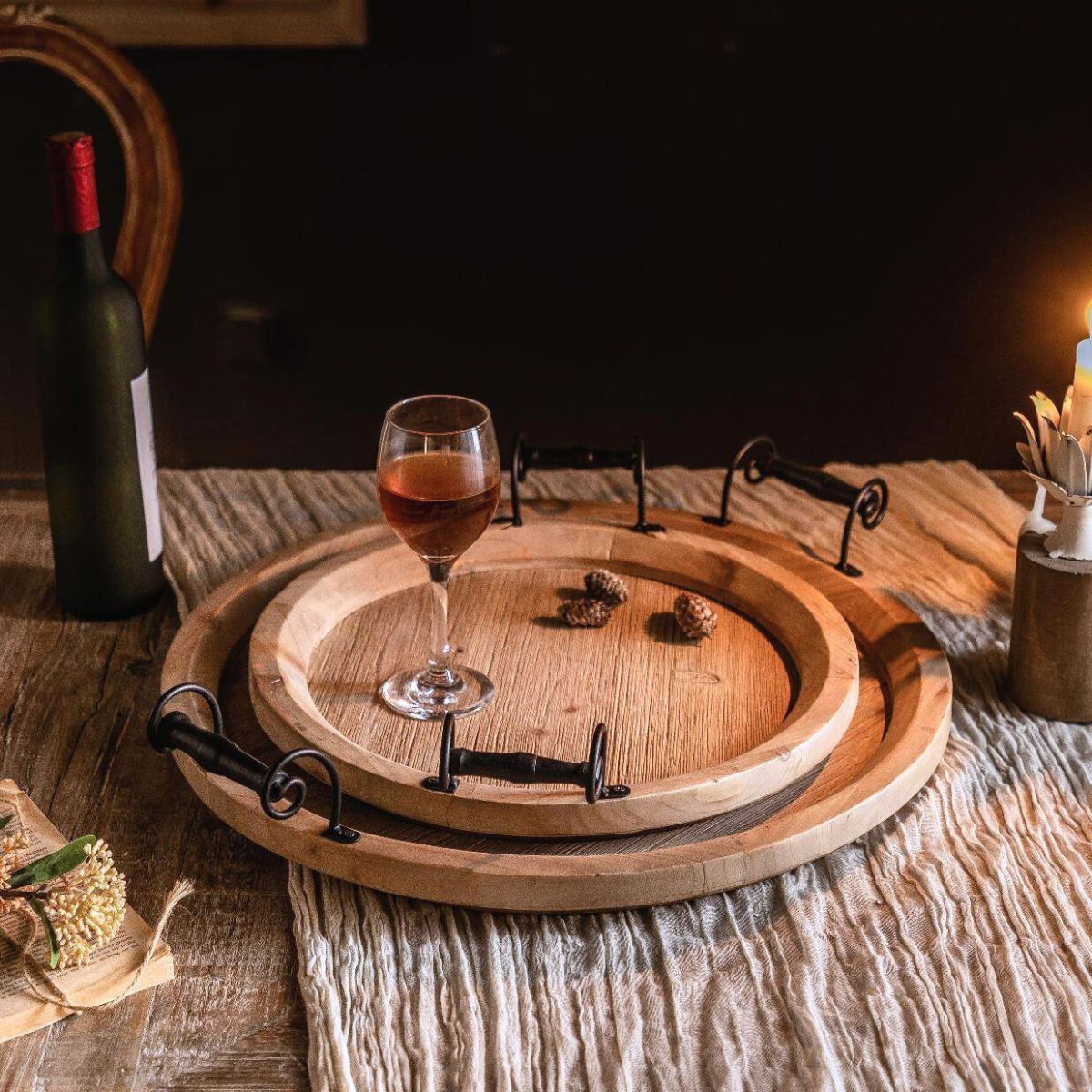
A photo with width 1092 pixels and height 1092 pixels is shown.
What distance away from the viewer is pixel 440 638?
3.80 ft

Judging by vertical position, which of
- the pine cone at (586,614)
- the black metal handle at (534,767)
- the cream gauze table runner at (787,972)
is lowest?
the cream gauze table runner at (787,972)

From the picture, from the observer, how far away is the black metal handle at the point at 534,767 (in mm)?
927

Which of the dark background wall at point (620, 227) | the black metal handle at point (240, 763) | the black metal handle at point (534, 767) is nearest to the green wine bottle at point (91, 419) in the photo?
the black metal handle at point (240, 763)

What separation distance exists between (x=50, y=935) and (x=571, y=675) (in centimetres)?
48

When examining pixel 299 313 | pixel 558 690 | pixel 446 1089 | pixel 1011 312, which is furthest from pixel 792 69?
pixel 446 1089

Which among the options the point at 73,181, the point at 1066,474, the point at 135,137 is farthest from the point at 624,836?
the point at 135,137

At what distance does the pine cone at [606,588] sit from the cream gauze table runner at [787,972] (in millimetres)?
320

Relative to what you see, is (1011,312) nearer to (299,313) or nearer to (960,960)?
(299,313)

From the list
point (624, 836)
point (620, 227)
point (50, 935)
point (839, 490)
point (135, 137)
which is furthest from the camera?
point (620, 227)

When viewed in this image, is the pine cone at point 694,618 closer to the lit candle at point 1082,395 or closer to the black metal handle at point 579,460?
the black metal handle at point 579,460

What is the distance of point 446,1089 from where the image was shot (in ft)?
2.68

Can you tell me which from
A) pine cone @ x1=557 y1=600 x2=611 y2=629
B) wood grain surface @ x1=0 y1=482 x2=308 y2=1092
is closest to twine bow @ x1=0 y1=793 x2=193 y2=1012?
wood grain surface @ x1=0 y1=482 x2=308 y2=1092

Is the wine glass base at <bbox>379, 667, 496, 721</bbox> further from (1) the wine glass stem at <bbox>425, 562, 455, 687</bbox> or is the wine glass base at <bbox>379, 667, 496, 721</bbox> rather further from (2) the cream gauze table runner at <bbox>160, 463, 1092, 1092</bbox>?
(2) the cream gauze table runner at <bbox>160, 463, 1092, 1092</bbox>

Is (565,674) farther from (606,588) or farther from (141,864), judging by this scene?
(141,864)
